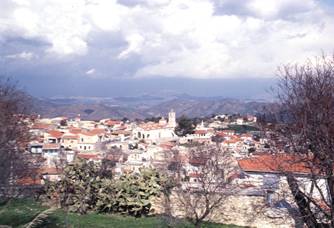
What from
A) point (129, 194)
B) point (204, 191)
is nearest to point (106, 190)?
point (129, 194)

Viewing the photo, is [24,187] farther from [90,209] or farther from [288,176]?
[288,176]

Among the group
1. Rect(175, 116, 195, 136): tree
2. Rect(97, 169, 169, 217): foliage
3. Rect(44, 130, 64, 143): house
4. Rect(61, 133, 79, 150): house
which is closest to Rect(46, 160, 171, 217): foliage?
Rect(97, 169, 169, 217): foliage

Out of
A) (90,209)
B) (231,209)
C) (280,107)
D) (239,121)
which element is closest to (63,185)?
(90,209)

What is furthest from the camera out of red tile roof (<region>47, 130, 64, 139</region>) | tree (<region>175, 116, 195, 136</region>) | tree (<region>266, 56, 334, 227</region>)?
tree (<region>175, 116, 195, 136</region>)

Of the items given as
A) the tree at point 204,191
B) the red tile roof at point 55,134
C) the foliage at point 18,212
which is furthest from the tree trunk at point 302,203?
the red tile roof at point 55,134

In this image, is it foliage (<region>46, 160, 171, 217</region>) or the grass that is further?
foliage (<region>46, 160, 171, 217</region>)

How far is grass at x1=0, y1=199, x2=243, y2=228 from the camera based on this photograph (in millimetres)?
12522

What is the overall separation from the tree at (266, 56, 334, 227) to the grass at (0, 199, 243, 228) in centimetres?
540

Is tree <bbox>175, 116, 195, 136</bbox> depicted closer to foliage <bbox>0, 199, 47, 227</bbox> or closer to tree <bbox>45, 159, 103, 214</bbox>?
tree <bbox>45, 159, 103, 214</bbox>

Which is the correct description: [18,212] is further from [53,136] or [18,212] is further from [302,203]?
[53,136]

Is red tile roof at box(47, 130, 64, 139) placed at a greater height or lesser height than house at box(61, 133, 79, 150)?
greater

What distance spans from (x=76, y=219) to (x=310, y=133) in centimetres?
786

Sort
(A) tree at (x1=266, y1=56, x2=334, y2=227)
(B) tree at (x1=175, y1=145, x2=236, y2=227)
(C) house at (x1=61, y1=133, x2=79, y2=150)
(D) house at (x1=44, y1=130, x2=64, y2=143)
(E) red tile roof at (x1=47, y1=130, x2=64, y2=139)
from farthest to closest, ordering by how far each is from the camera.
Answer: (C) house at (x1=61, y1=133, x2=79, y2=150) → (E) red tile roof at (x1=47, y1=130, x2=64, y2=139) → (D) house at (x1=44, y1=130, x2=64, y2=143) → (B) tree at (x1=175, y1=145, x2=236, y2=227) → (A) tree at (x1=266, y1=56, x2=334, y2=227)

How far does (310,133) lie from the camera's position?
32.7ft
